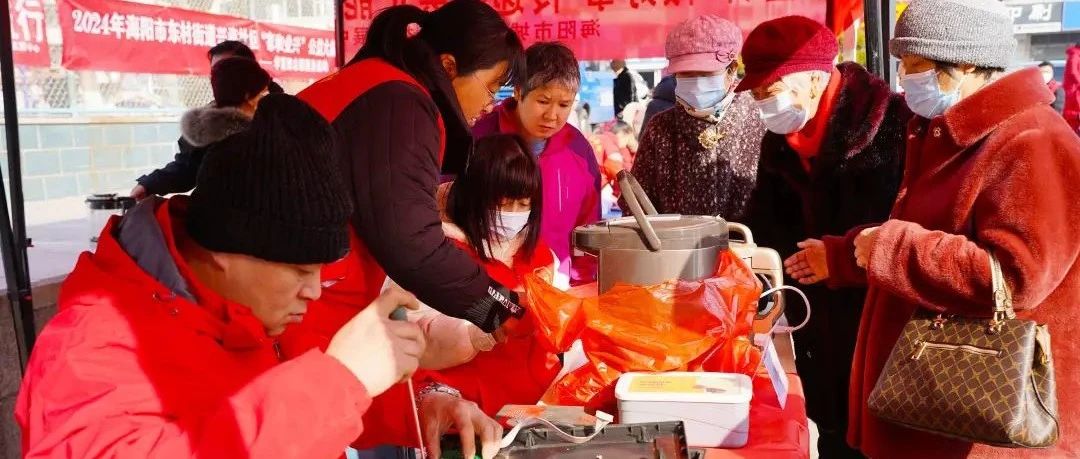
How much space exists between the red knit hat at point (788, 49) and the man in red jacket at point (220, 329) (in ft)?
6.11

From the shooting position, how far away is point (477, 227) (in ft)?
7.98

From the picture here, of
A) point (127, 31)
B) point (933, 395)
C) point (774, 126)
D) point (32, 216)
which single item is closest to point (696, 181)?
Result: point (774, 126)

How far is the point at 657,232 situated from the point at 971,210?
2.24 ft

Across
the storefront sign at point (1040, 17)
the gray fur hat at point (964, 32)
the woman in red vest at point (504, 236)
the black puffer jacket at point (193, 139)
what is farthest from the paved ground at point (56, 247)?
the storefront sign at point (1040, 17)

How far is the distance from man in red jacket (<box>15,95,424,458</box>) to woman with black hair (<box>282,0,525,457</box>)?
0.55m

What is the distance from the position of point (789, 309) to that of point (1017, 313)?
114cm

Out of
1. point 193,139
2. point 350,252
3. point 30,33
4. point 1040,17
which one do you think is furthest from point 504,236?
point 1040,17

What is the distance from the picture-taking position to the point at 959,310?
6.51 feet

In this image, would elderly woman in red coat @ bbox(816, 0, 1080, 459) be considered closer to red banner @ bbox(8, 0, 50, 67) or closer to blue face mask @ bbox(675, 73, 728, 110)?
blue face mask @ bbox(675, 73, 728, 110)

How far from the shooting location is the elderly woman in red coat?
185cm

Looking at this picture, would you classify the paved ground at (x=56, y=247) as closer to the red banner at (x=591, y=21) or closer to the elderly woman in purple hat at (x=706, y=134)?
the red banner at (x=591, y=21)

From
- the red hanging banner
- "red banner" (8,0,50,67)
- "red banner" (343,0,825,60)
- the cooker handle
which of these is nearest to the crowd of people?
the cooker handle

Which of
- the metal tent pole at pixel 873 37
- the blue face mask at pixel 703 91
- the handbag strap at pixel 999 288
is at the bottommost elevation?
the handbag strap at pixel 999 288

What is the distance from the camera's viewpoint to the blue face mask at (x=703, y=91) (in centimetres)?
325
